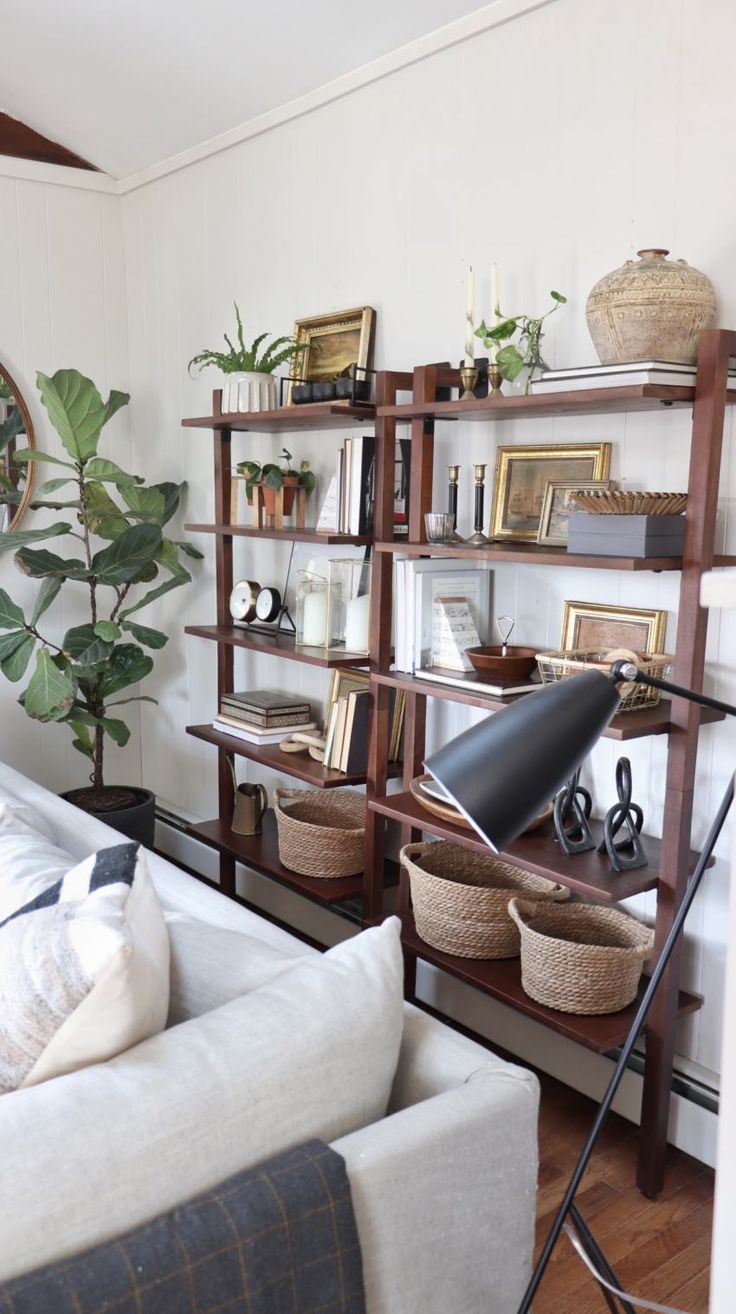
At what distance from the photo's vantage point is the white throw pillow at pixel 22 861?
174cm

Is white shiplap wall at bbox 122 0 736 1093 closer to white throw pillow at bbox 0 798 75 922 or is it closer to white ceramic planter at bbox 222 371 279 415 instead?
white ceramic planter at bbox 222 371 279 415

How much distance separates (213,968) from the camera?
146 cm

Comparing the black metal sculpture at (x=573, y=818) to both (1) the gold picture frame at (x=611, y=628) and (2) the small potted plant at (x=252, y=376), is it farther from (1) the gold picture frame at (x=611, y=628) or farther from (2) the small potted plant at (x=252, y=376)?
(2) the small potted plant at (x=252, y=376)

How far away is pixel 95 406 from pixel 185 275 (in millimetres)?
657

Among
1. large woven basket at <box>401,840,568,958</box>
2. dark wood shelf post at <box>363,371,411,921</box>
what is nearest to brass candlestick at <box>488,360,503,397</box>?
dark wood shelf post at <box>363,371,411,921</box>

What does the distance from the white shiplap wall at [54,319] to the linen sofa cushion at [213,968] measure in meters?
2.61

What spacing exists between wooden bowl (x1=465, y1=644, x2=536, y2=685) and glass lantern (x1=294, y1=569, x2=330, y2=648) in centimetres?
64

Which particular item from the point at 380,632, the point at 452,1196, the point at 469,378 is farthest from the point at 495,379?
the point at 452,1196

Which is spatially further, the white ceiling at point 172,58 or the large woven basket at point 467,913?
the white ceiling at point 172,58

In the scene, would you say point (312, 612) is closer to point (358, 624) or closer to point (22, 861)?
point (358, 624)

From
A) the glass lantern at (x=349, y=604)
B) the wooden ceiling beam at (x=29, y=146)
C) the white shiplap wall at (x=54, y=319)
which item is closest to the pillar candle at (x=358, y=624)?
the glass lantern at (x=349, y=604)

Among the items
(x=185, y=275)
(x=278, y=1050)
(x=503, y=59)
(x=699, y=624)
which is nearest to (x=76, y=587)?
(x=185, y=275)

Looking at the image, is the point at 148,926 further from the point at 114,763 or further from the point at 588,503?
the point at 114,763

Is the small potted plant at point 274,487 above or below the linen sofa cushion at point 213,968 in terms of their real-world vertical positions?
above
